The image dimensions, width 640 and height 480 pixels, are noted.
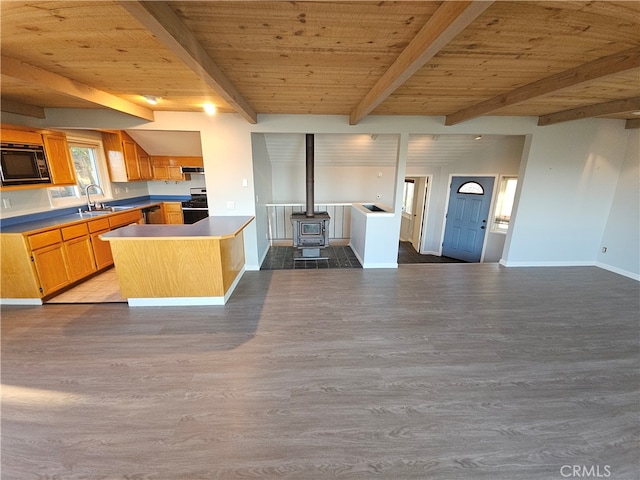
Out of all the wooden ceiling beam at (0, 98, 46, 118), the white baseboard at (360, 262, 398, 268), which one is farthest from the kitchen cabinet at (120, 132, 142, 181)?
the white baseboard at (360, 262, 398, 268)

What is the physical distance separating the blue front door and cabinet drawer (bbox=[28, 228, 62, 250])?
6.98m

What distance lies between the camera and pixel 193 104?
3.12 meters

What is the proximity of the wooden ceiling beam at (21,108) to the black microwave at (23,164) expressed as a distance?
50cm

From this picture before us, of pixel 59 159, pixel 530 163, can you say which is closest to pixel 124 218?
pixel 59 159

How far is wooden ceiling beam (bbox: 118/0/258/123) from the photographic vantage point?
3.76 feet

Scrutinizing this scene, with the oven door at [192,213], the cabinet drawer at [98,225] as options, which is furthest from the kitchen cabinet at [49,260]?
the oven door at [192,213]

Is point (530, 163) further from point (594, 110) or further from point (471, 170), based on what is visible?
point (471, 170)

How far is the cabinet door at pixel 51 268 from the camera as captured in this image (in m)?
2.82

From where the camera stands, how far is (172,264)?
110 inches

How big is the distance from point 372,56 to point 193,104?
2.35 m

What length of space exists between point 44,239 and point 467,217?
23.6ft

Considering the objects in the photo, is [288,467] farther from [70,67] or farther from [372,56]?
[70,67]

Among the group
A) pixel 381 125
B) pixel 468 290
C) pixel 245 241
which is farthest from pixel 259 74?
pixel 468 290

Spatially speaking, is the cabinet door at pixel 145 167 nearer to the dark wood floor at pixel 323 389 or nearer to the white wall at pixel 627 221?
the dark wood floor at pixel 323 389
